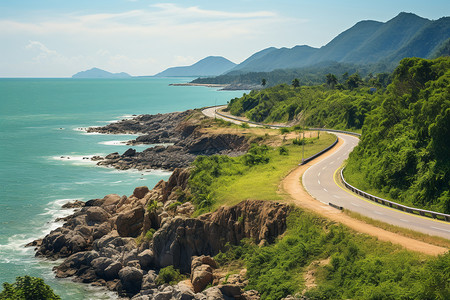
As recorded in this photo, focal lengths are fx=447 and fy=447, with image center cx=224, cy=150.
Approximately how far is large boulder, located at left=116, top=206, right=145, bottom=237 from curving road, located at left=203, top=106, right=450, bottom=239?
19.4 m

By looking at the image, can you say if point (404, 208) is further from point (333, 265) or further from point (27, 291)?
point (27, 291)

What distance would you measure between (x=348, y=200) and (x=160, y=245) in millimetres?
18804

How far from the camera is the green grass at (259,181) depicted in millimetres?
45156

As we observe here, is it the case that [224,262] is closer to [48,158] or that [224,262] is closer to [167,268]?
[167,268]

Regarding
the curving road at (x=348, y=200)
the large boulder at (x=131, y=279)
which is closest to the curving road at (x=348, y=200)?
the curving road at (x=348, y=200)

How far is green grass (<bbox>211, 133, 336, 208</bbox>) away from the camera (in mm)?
45156

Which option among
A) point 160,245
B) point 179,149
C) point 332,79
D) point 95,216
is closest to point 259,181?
point 160,245

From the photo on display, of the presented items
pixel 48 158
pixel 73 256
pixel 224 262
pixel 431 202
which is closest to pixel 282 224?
pixel 224 262

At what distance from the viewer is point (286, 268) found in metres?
33.2

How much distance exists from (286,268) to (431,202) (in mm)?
16011

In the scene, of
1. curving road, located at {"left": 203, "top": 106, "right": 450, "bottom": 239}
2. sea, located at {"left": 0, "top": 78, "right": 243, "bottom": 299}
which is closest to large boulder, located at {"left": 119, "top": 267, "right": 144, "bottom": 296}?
sea, located at {"left": 0, "top": 78, "right": 243, "bottom": 299}

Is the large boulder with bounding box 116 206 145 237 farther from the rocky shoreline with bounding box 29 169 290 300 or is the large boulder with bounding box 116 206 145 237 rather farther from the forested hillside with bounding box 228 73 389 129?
the forested hillside with bounding box 228 73 389 129

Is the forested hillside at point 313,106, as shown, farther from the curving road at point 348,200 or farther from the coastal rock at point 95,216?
the coastal rock at point 95,216

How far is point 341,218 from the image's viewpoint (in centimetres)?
3716
